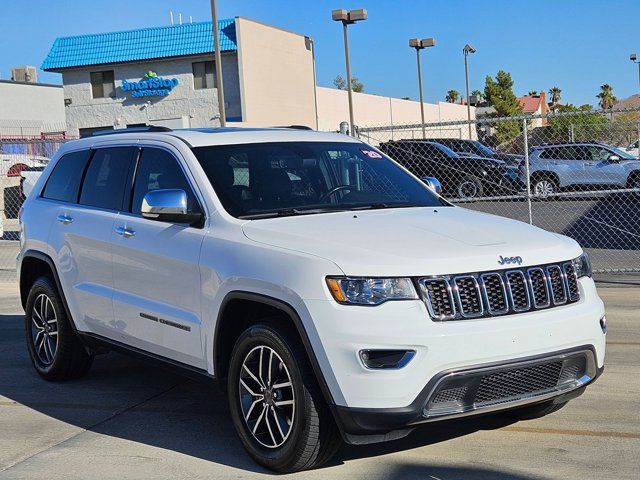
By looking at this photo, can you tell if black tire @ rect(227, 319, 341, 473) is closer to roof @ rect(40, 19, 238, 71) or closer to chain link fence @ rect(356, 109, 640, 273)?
chain link fence @ rect(356, 109, 640, 273)

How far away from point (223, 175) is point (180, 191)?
13.5 inches

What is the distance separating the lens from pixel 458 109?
78938 mm

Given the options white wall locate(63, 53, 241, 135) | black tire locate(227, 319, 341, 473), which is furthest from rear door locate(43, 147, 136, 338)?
white wall locate(63, 53, 241, 135)

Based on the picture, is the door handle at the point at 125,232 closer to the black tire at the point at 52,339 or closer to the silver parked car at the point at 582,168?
the black tire at the point at 52,339

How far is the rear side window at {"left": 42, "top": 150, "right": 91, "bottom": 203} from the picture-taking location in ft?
23.2

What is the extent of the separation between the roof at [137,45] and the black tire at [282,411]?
131ft

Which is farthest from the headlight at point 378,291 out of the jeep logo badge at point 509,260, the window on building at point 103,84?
the window on building at point 103,84

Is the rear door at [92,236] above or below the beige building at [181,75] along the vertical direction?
below

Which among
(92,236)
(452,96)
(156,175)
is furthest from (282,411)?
(452,96)

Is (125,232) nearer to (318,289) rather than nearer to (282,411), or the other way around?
(282,411)

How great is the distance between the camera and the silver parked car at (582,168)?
22859mm

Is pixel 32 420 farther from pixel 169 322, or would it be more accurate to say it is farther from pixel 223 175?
pixel 223 175

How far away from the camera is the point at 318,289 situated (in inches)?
178

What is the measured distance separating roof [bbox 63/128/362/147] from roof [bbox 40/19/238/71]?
37.9m
